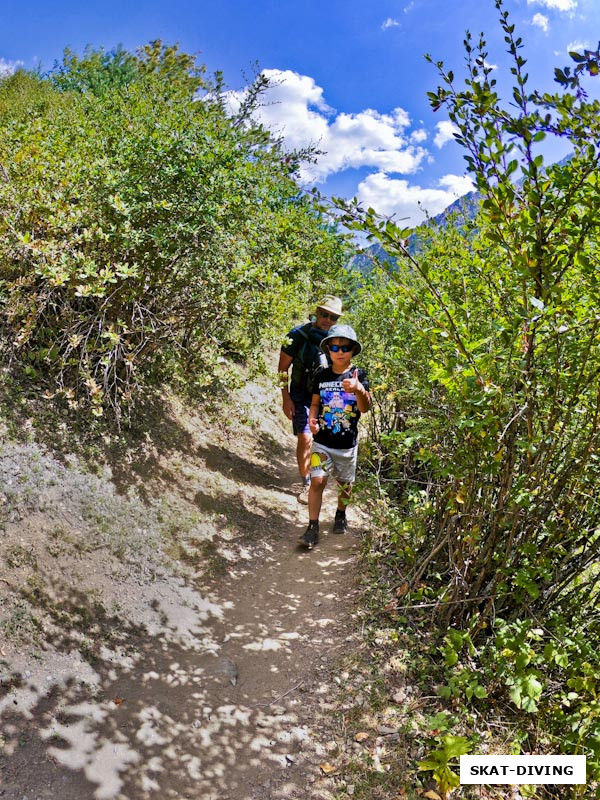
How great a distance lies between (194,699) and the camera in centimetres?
300

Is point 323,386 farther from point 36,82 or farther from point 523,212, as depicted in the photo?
point 36,82

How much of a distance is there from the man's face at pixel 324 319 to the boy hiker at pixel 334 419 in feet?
2.54

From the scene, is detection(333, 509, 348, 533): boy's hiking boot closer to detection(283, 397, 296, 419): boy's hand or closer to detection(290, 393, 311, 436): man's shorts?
detection(290, 393, 311, 436): man's shorts

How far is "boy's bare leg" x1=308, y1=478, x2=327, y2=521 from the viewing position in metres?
4.62

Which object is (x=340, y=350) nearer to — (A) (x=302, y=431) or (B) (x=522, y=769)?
(A) (x=302, y=431)

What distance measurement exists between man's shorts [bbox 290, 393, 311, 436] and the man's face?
82cm

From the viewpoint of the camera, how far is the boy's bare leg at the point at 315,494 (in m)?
4.62

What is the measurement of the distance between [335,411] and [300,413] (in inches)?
46.5

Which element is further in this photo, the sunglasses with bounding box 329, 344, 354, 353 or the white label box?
the sunglasses with bounding box 329, 344, 354, 353

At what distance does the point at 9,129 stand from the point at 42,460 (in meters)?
3.67

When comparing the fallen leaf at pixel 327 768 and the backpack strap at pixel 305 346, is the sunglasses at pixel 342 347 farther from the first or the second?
the fallen leaf at pixel 327 768

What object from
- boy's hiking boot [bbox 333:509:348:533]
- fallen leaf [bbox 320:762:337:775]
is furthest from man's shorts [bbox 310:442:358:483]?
fallen leaf [bbox 320:762:337:775]

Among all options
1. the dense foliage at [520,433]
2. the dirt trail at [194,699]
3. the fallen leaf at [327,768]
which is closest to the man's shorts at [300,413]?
the dirt trail at [194,699]

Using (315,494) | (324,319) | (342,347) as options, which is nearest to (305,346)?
(324,319)
